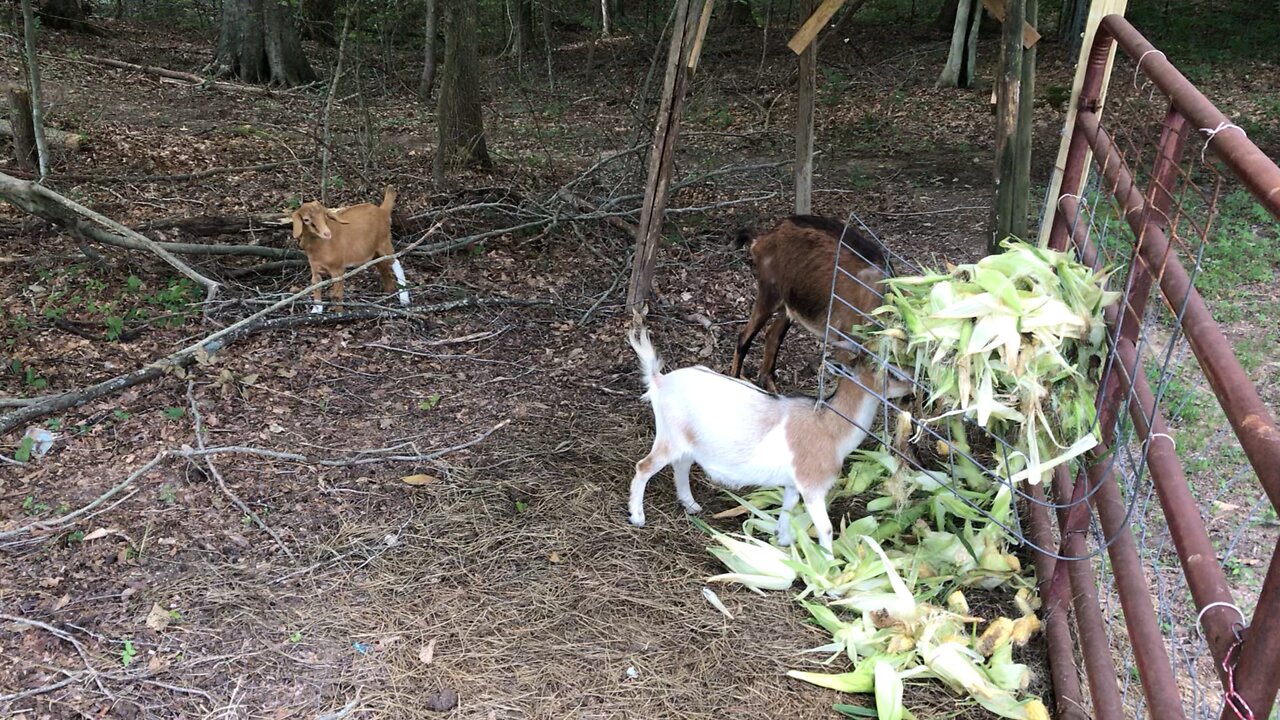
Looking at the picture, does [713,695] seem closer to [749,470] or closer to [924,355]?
[749,470]

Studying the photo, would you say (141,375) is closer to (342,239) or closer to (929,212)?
(342,239)

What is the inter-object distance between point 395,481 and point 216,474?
813mm

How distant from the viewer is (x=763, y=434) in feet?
12.2

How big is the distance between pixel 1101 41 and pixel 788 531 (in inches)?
93.6

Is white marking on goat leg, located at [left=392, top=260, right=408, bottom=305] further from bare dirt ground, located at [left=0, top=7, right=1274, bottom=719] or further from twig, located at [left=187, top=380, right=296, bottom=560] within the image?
twig, located at [left=187, top=380, right=296, bottom=560]

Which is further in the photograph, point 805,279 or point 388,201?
point 388,201

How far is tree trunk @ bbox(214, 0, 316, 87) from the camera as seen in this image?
43.6 feet

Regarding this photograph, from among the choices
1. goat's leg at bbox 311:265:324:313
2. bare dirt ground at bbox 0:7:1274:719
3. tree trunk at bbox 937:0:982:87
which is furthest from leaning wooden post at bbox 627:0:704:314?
tree trunk at bbox 937:0:982:87

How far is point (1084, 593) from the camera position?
299cm

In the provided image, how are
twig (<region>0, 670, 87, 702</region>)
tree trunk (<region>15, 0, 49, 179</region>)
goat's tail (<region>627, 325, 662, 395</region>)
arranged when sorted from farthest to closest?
tree trunk (<region>15, 0, 49, 179</region>) < goat's tail (<region>627, 325, 662, 395</region>) < twig (<region>0, 670, 87, 702</region>)

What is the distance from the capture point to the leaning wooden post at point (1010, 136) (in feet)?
13.5

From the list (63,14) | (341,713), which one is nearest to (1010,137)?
(341,713)

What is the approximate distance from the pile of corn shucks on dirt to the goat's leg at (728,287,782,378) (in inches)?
56.6

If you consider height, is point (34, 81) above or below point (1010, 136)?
below
